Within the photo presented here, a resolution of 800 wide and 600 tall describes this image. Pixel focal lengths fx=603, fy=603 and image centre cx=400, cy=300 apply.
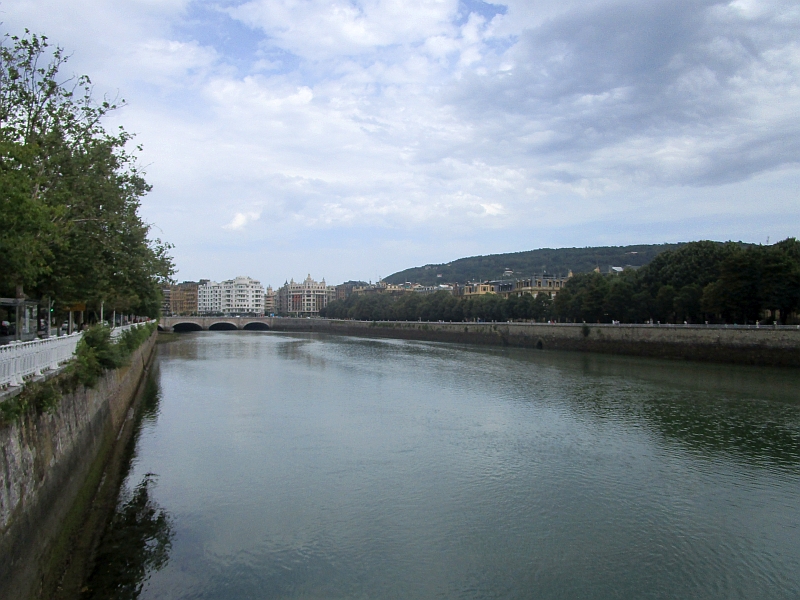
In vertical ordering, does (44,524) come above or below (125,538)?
above

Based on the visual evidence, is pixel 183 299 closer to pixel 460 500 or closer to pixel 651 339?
pixel 651 339

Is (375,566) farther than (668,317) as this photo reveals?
No

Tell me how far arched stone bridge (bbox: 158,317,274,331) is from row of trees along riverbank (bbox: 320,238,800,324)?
2412 inches

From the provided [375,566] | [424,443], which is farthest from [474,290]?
[375,566]

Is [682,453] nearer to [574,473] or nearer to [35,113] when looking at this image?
[574,473]

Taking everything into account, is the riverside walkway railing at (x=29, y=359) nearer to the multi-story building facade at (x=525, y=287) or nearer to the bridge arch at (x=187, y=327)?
the multi-story building facade at (x=525, y=287)

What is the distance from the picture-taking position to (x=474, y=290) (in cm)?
13600

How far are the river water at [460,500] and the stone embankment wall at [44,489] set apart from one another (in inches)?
32.1

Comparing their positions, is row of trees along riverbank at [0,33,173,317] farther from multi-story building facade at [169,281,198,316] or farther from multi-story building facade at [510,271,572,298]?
multi-story building facade at [169,281,198,316]

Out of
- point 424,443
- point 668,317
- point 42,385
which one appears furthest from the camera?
point 668,317

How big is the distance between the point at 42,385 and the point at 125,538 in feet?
10.9

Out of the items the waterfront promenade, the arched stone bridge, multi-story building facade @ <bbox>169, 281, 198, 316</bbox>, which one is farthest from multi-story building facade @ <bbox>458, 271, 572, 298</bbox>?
multi-story building facade @ <bbox>169, 281, 198, 316</bbox>

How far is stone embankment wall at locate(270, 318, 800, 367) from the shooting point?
3809cm

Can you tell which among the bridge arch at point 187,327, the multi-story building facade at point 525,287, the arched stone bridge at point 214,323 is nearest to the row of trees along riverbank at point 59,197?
the multi-story building facade at point 525,287
